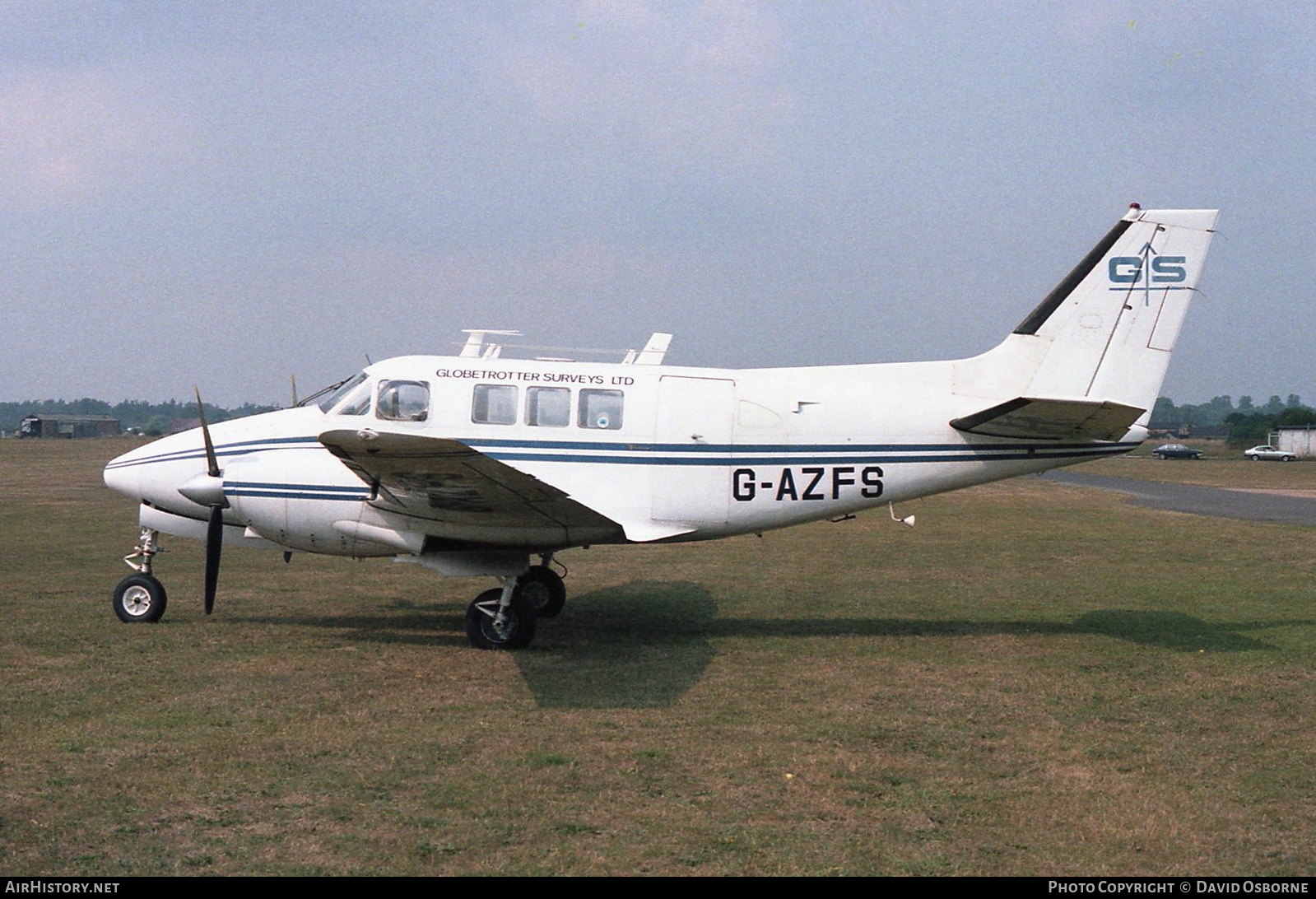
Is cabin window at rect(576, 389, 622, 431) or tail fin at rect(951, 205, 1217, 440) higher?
tail fin at rect(951, 205, 1217, 440)

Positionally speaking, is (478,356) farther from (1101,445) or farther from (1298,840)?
(1298,840)

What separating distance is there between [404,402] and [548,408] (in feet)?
5.13

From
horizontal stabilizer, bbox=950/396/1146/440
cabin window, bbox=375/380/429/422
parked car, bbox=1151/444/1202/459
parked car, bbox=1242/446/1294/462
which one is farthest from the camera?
parked car, bbox=1151/444/1202/459

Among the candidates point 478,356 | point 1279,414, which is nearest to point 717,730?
point 478,356

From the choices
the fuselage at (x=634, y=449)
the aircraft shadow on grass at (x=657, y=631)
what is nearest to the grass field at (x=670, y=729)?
the aircraft shadow on grass at (x=657, y=631)

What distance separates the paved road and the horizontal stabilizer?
17169 mm


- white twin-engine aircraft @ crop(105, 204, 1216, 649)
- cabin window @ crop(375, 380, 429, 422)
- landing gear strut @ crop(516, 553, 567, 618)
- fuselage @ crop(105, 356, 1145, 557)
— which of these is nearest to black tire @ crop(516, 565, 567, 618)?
landing gear strut @ crop(516, 553, 567, 618)

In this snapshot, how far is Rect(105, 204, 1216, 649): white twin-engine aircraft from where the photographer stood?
36.6ft

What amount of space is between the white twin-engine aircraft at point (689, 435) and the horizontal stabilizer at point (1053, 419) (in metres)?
0.03

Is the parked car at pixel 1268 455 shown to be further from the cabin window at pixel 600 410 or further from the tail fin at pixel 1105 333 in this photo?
the cabin window at pixel 600 410

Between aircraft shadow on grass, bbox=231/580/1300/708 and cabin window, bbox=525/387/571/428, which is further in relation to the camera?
cabin window, bbox=525/387/571/428

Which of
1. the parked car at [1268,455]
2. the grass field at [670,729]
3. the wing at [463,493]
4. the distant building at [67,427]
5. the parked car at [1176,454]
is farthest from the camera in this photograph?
the distant building at [67,427]

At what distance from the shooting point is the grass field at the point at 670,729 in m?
5.70

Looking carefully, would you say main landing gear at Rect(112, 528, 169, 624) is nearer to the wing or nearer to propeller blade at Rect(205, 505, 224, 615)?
propeller blade at Rect(205, 505, 224, 615)
